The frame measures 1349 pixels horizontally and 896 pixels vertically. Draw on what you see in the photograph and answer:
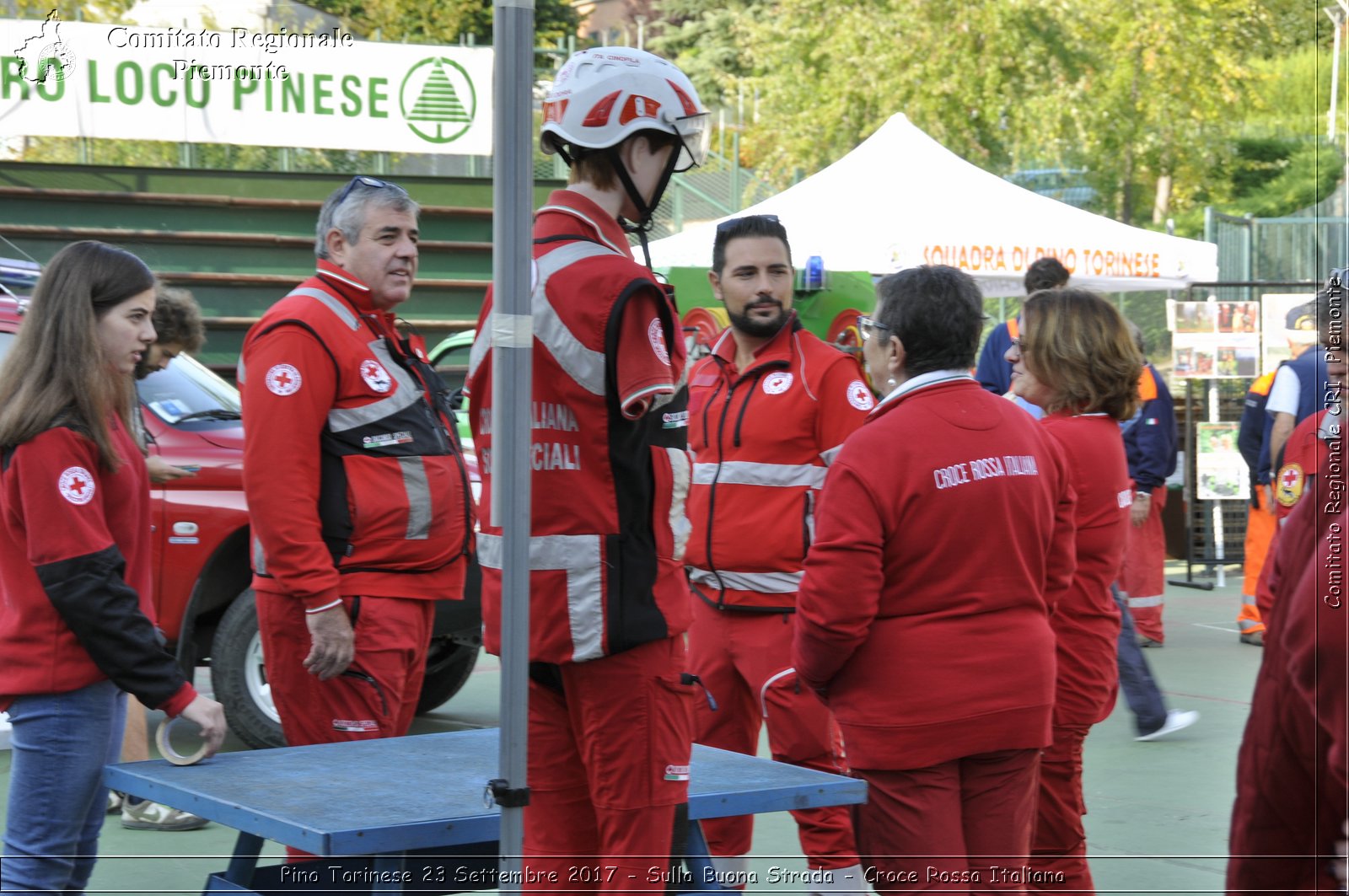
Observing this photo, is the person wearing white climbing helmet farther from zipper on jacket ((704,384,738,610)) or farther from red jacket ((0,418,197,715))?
zipper on jacket ((704,384,738,610))

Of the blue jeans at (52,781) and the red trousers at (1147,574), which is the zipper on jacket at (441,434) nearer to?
the blue jeans at (52,781)

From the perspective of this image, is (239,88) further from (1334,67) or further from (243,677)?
(1334,67)

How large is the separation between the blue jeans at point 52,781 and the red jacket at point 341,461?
0.68 meters

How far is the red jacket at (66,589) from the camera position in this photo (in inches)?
→ 132

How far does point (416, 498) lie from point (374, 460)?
15 cm

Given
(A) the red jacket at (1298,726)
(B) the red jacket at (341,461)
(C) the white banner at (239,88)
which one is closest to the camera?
(A) the red jacket at (1298,726)

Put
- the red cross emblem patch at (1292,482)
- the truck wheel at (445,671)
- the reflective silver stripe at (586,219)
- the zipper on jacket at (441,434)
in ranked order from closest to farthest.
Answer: the reflective silver stripe at (586,219) → the zipper on jacket at (441,434) → the red cross emblem patch at (1292,482) → the truck wheel at (445,671)

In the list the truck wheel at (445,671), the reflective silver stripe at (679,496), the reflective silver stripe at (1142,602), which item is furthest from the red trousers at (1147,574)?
the reflective silver stripe at (679,496)

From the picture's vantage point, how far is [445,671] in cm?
782

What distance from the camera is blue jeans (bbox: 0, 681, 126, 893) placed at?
340cm

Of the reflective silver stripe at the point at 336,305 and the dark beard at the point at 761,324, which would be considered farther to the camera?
the dark beard at the point at 761,324

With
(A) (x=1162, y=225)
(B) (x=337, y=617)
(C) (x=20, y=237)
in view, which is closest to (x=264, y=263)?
(C) (x=20, y=237)

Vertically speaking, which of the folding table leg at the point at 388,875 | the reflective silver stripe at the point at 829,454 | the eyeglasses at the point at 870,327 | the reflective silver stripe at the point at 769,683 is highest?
the eyeglasses at the point at 870,327

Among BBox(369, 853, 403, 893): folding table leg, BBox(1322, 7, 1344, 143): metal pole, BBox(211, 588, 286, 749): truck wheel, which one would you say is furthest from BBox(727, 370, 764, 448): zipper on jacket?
BBox(211, 588, 286, 749): truck wheel
